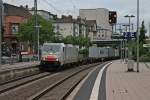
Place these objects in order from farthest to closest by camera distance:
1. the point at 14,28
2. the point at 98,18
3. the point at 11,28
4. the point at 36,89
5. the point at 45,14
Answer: the point at 98,18 < the point at 45,14 < the point at 14,28 < the point at 11,28 < the point at 36,89

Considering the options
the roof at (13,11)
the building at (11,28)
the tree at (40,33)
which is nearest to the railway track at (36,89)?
the tree at (40,33)

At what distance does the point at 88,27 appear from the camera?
179375mm

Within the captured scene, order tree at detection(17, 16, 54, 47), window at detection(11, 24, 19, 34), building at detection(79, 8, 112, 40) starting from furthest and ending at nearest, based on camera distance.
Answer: building at detection(79, 8, 112, 40) < window at detection(11, 24, 19, 34) < tree at detection(17, 16, 54, 47)

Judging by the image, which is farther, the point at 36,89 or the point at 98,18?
the point at 98,18

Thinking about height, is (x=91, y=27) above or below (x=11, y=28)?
above

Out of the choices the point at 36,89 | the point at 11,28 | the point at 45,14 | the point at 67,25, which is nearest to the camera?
the point at 36,89

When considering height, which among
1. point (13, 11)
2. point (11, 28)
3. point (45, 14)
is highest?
point (45, 14)

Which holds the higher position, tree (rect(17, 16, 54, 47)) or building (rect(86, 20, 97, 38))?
building (rect(86, 20, 97, 38))

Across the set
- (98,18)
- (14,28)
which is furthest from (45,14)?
(14,28)

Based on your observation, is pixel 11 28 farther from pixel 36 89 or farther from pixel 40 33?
pixel 36 89

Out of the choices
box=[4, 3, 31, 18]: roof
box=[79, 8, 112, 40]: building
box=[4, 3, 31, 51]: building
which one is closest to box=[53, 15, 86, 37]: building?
box=[79, 8, 112, 40]: building

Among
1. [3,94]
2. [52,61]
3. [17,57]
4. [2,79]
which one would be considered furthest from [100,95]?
A: [17,57]

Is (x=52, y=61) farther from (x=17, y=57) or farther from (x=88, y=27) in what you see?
(x=88, y=27)

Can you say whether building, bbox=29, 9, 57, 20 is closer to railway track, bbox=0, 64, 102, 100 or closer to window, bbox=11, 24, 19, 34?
window, bbox=11, 24, 19, 34
